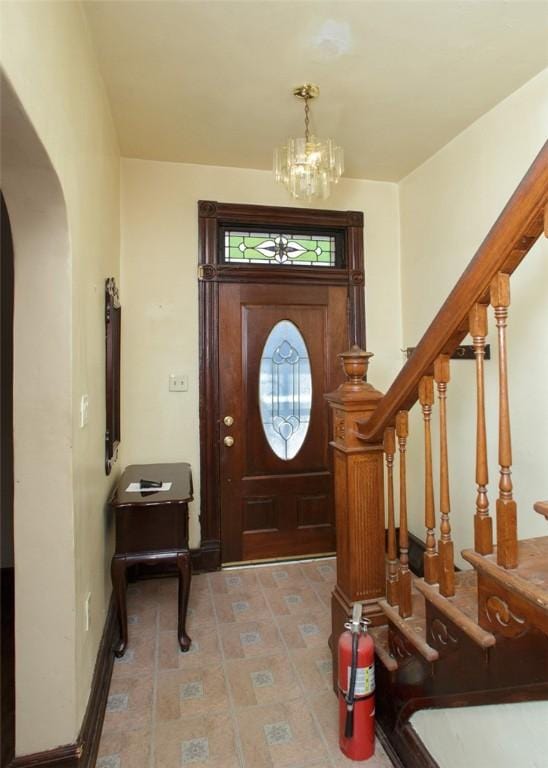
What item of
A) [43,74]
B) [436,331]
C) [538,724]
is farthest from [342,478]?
[43,74]

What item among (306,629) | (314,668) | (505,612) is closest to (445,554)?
(505,612)

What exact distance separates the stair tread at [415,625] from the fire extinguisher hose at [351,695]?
0.51ft

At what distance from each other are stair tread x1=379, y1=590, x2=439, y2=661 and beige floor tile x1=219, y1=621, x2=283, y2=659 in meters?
0.87

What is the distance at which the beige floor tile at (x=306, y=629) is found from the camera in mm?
2309

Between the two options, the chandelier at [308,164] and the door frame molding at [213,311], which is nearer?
the chandelier at [308,164]

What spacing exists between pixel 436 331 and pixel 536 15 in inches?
64.2

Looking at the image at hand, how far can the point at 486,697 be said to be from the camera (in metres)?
1.25

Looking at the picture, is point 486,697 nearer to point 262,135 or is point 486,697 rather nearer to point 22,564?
point 22,564

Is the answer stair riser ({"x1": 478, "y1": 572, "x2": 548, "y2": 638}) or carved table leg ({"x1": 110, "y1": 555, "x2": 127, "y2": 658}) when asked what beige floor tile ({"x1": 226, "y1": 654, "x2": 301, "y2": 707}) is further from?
stair riser ({"x1": 478, "y1": 572, "x2": 548, "y2": 638})

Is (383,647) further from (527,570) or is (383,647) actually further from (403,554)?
(527,570)

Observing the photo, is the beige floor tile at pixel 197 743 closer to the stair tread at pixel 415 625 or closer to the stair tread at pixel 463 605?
the stair tread at pixel 415 625

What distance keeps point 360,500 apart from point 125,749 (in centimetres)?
130

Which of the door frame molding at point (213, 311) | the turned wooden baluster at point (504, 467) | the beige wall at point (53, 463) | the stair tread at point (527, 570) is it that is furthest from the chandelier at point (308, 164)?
the stair tread at point (527, 570)

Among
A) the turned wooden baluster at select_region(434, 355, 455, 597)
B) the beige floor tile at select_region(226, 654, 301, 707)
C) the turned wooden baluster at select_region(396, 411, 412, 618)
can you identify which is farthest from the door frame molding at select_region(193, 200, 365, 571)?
the turned wooden baluster at select_region(434, 355, 455, 597)
